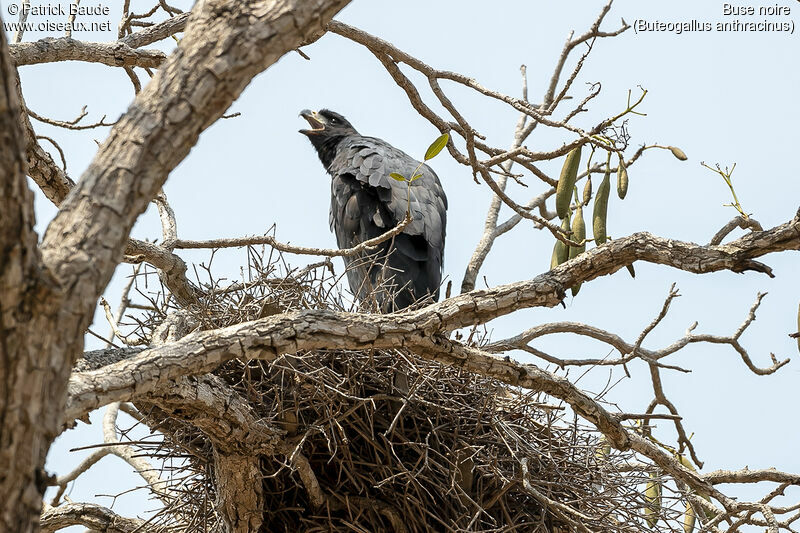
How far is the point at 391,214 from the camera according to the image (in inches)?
227

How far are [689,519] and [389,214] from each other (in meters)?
2.59

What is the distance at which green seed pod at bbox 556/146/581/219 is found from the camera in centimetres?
379

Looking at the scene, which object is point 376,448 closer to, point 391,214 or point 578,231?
point 578,231

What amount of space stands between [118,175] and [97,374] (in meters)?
0.81

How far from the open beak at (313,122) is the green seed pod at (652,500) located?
168 inches

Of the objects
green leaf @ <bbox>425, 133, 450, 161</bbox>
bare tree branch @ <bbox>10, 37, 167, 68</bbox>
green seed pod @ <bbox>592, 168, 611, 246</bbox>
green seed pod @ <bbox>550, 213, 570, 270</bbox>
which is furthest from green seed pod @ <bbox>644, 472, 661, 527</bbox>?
bare tree branch @ <bbox>10, 37, 167, 68</bbox>

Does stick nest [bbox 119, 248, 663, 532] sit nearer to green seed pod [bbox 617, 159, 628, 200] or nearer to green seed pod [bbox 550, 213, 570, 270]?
green seed pod [bbox 550, 213, 570, 270]

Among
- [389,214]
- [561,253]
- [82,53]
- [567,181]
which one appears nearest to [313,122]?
[389,214]

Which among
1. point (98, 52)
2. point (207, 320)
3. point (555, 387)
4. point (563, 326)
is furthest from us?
point (563, 326)

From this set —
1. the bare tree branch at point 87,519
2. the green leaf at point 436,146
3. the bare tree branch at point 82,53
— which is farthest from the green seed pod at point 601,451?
the bare tree branch at point 82,53

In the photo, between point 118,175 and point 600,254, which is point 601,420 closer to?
point 600,254

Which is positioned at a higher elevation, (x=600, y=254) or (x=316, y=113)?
(x=316, y=113)

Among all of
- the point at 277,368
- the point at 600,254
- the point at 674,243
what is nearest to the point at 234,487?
the point at 277,368

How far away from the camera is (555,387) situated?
3.47 m
